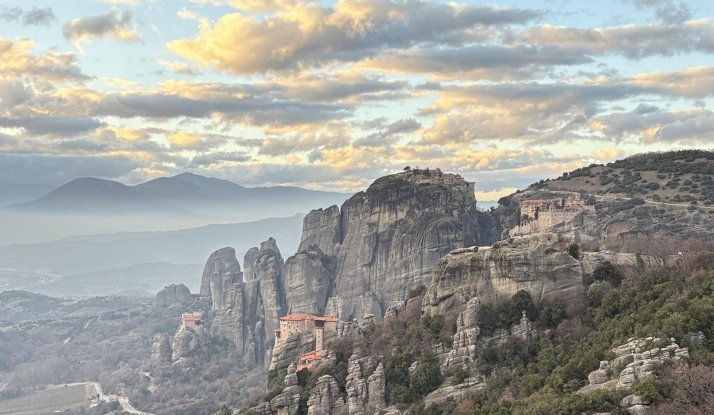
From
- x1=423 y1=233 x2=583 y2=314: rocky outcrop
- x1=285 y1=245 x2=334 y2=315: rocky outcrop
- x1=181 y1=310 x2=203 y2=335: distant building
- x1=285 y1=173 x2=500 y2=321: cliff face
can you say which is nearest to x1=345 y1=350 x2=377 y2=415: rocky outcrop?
x1=423 y1=233 x2=583 y2=314: rocky outcrop

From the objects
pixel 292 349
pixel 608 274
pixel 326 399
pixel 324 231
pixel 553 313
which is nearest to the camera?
pixel 553 313

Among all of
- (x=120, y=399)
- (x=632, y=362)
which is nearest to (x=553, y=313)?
(x=632, y=362)

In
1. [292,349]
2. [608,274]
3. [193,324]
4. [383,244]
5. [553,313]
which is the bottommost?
[193,324]

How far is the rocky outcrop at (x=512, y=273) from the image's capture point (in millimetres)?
65250

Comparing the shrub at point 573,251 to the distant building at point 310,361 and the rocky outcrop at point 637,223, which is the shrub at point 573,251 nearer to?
the distant building at point 310,361

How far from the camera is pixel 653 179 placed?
5266 inches

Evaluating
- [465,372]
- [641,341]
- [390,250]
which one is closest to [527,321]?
[465,372]

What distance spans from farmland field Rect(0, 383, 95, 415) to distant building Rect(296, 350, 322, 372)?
93.4 meters

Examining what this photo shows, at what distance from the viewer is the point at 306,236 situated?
169 m

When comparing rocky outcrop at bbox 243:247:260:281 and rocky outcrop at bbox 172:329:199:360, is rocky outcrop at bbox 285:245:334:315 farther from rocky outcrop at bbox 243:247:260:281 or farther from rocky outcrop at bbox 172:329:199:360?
rocky outcrop at bbox 172:329:199:360

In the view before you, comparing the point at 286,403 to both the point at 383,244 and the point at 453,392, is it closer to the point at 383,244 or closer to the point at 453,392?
the point at 453,392

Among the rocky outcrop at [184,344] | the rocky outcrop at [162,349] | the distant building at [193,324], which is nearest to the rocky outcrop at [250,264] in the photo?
the distant building at [193,324]

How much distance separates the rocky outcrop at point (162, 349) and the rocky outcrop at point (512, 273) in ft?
388

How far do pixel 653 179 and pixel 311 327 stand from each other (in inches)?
2759
